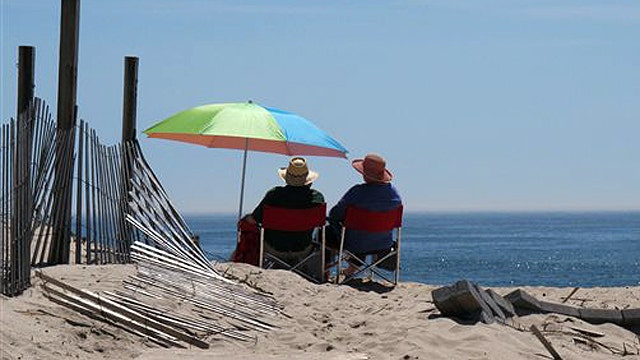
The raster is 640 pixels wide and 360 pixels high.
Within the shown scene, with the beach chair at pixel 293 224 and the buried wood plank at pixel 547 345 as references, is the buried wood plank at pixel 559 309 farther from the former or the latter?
the beach chair at pixel 293 224

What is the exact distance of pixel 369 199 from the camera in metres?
10.6

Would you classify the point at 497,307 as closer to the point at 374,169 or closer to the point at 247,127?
the point at 374,169

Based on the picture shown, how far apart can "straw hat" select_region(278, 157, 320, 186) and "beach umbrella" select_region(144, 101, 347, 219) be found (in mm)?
194

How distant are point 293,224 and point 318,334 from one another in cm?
237

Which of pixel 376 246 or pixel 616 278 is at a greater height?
pixel 376 246

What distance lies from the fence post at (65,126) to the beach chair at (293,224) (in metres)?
1.61

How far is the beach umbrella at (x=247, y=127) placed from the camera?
35.0 feet

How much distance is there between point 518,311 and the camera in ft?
28.6

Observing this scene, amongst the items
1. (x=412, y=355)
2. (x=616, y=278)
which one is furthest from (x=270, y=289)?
(x=616, y=278)

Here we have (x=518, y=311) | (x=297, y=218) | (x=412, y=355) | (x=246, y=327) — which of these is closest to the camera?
(x=412, y=355)

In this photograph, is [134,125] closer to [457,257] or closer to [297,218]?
[297,218]

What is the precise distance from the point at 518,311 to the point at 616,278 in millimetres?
23101

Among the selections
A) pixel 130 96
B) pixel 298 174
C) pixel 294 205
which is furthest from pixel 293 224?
pixel 130 96

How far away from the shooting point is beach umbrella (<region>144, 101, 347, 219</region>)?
1066 centimetres
